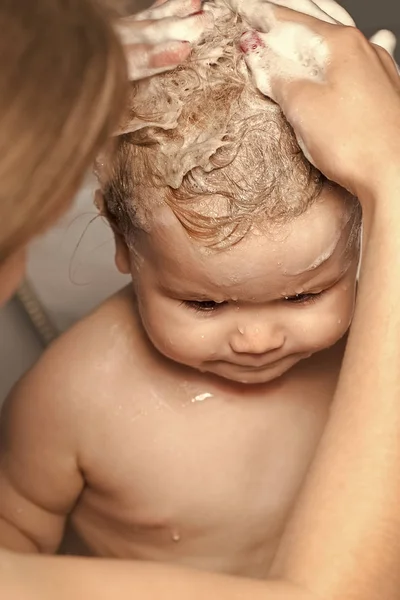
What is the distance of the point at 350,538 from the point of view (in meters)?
0.77

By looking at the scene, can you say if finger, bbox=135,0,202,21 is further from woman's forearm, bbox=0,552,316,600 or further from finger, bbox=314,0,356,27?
woman's forearm, bbox=0,552,316,600

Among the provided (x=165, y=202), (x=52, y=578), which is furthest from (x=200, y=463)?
(x=52, y=578)

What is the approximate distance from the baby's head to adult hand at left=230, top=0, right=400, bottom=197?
0.09 feet

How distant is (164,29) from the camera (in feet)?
2.89

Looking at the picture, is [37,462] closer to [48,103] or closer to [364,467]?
[364,467]

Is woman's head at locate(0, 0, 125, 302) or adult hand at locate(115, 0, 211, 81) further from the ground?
woman's head at locate(0, 0, 125, 302)

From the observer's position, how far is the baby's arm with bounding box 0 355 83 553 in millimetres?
1204

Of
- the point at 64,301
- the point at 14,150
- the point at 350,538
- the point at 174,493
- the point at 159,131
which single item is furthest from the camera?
the point at 64,301

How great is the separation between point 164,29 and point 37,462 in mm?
619

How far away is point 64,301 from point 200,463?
1.93 ft

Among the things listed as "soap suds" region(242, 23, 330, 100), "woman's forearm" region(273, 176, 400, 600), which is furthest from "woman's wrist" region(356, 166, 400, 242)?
"soap suds" region(242, 23, 330, 100)

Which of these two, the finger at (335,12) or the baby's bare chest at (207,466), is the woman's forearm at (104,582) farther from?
the finger at (335,12)

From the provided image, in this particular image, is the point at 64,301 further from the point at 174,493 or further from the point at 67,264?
the point at 174,493

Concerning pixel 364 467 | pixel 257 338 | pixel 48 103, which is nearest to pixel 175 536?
pixel 257 338
